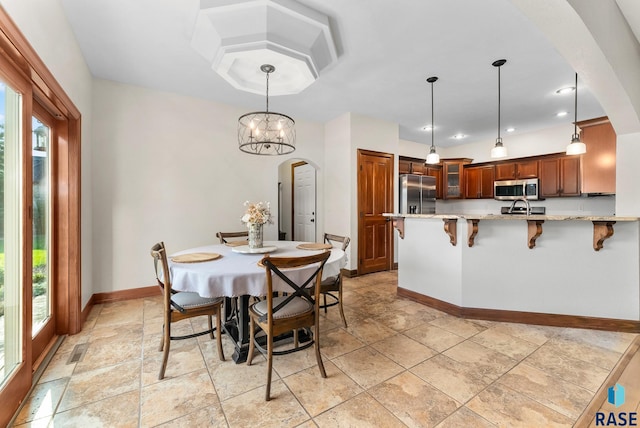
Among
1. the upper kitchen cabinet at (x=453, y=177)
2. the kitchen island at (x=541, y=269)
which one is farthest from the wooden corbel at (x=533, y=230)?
the upper kitchen cabinet at (x=453, y=177)

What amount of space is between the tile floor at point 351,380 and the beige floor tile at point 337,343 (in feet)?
0.05

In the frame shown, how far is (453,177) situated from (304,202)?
3573mm

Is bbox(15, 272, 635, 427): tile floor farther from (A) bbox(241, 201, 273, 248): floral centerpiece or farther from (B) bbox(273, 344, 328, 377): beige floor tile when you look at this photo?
(A) bbox(241, 201, 273, 248): floral centerpiece

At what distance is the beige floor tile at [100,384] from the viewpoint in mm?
1683

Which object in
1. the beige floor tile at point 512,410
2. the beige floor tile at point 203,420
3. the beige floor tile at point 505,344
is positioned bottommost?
the beige floor tile at point 512,410

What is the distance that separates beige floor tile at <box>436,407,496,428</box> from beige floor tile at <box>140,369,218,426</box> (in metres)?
1.37

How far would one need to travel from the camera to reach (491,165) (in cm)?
591

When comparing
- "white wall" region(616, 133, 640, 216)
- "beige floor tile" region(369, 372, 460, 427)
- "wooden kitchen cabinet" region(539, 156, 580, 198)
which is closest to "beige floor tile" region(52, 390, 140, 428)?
"beige floor tile" region(369, 372, 460, 427)

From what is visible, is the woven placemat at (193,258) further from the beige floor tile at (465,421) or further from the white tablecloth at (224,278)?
the beige floor tile at (465,421)

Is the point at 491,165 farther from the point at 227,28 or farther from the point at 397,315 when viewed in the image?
the point at 227,28

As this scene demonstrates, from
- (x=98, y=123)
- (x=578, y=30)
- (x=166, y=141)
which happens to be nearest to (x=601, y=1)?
(x=578, y=30)

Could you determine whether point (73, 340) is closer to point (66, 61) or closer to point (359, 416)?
point (66, 61)

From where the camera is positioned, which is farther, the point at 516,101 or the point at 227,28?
the point at 516,101

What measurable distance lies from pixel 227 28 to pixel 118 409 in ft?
9.09
